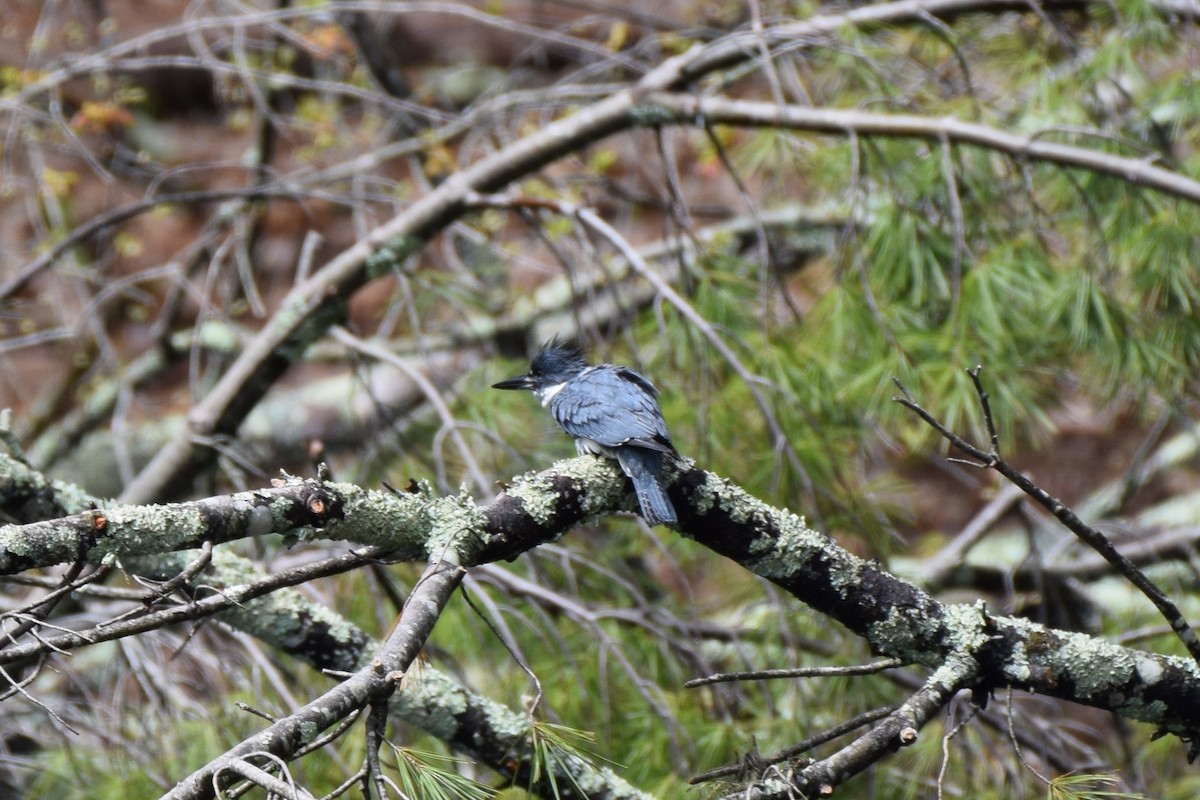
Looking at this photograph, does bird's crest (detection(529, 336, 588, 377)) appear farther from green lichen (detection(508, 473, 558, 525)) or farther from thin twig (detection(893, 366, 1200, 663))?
thin twig (detection(893, 366, 1200, 663))

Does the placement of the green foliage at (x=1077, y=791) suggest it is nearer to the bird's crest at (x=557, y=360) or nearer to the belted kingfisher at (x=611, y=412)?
the belted kingfisher at (x=611, y=412)

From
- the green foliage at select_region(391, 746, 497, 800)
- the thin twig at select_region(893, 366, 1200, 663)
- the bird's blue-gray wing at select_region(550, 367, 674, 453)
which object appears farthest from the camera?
the bird's blue-gray wing at select_region(550, 367, 674, 453)

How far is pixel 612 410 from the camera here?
7.75 ft

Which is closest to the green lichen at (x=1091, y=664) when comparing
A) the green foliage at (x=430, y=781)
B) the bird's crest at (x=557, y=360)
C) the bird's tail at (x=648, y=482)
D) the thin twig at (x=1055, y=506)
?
the thin twig at (x=1055, y=506)

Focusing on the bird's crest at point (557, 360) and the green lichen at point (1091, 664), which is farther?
the bird's crest at point (557, 360)

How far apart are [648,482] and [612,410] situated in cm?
53

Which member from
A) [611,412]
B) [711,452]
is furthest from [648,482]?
[711,452]

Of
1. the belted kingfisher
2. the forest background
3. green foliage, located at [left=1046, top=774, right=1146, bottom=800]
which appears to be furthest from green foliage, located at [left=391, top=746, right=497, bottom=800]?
green foliage, located at [left=1046, top=774, right=1146, bottom=800]

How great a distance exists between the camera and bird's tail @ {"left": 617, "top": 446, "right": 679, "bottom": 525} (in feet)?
5.86

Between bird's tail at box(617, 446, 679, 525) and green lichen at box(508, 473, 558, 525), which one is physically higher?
→ bird's tail at box(617, 446, 679, 525)

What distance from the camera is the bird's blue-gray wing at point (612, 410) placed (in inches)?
81.4

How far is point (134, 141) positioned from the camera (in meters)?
8.23

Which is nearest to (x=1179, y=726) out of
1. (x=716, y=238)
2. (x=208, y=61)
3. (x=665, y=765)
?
(x=665, y=765)

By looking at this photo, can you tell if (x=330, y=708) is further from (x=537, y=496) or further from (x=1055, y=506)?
(x=1055, y=506)
